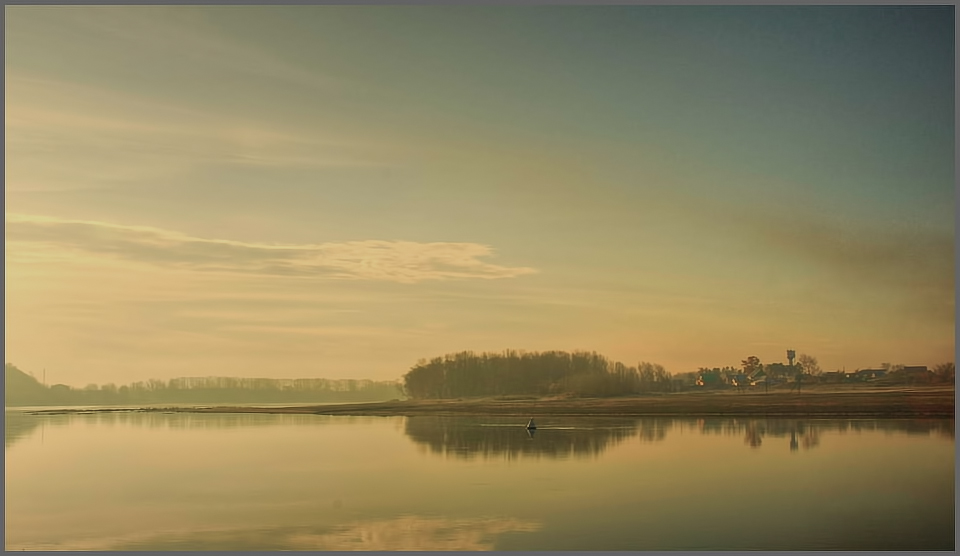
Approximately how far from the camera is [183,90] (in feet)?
39.9

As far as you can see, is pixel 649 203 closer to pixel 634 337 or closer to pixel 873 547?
pixel 634 337

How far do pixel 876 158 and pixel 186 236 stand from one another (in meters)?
8.62

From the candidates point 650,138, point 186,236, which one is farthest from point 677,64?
point 186,236

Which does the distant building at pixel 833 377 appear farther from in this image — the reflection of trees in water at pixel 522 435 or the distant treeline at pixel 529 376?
the reflection of trees in water at pixel 522 435

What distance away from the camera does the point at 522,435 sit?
15633mm

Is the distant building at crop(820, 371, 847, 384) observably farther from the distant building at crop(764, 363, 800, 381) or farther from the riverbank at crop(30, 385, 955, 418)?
the distant building at crop(764, 363, 800, 381)

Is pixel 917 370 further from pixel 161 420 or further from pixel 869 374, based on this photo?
pixel 161 420

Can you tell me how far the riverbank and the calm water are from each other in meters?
0.29

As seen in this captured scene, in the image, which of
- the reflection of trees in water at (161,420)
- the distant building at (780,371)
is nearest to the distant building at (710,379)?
the distant building at (780,371)

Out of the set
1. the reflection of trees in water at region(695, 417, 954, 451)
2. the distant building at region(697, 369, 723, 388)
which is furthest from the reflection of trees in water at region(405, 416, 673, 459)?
the distant building at region(697, 369, 723, 388)

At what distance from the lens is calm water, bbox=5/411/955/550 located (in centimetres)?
1010

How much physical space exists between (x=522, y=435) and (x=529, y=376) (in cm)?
188

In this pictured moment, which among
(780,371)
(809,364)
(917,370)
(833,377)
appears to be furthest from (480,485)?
(917,370)

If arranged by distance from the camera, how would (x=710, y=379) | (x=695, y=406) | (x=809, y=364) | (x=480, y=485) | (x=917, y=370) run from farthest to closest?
1. (x=695, y=406)
2. (x=710, y=379)
3. (x=809, y=364)
4. (x=480, y=485)
5. (x=917, y=370)
